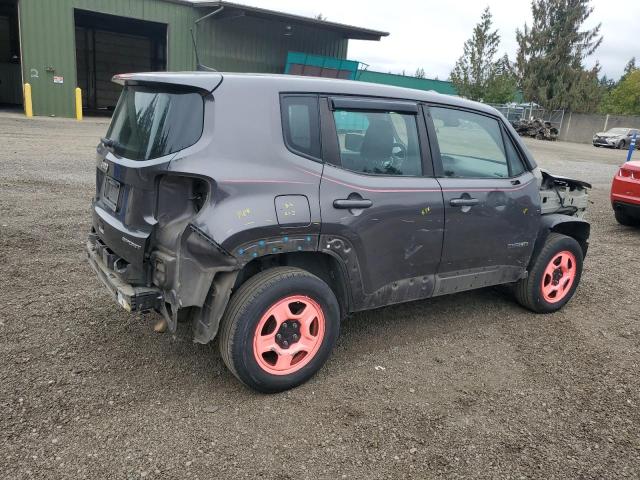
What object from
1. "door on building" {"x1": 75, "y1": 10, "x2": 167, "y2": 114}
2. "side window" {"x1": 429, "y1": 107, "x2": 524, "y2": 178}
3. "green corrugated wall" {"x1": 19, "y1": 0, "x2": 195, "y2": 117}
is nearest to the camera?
"side window" {"x1": 429, "y1": 107, "x2": 524, "y2": 178}

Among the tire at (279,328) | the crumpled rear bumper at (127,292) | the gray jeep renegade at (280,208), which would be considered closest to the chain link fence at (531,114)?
the gray jeep renegade at (280,208)

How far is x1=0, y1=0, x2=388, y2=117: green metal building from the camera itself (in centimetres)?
2048

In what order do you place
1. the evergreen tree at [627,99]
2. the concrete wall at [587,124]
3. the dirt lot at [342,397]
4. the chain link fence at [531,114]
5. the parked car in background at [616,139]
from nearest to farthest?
the dirt lot at [342,397] < the parked car in background at [616,139] < the concrete wall at [587,124] < the chain link fence at [531,114] < the evergreen tree at [627,99]

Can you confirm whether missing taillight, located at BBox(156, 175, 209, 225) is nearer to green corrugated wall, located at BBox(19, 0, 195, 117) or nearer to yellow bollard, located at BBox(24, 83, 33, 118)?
yellow bollard, located at BBox(24, 83, 33, 118)

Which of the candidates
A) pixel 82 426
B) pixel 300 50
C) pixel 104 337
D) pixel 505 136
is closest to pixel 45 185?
pixel 104 337

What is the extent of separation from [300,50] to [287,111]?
25485 millimetres

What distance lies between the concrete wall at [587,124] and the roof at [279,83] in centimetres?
4187

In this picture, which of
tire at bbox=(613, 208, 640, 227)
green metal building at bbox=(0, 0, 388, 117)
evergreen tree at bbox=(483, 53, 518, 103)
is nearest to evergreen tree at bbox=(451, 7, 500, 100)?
evergreen tree at bbox=(483, 53, 518, 103)

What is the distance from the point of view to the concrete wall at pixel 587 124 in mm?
39281

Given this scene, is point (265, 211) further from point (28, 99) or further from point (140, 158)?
point (28, 99)

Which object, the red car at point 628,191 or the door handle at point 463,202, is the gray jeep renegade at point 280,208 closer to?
the door handle at point 463,202

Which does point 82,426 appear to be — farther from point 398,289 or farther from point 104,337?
point 398,289

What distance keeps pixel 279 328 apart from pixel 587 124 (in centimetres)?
4347

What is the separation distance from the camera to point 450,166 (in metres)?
3.80
